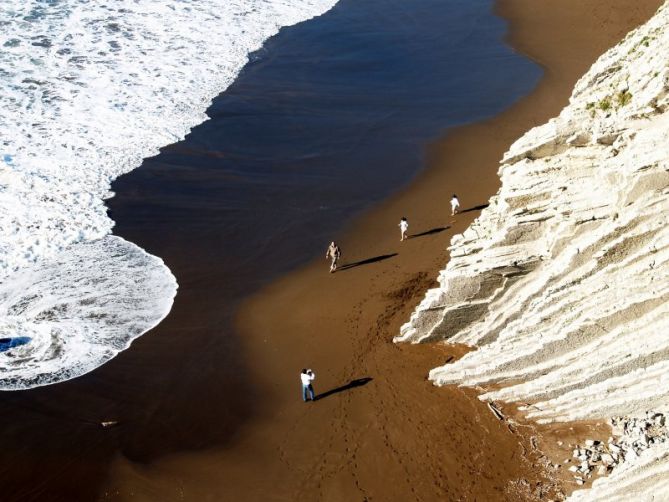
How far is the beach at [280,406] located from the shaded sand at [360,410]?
1.5 inches

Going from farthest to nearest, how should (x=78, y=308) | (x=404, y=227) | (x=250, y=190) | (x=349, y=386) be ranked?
(x=250, y=190)
(x=404, y=227)
(x=78, y=308)
(x=349, y=386)

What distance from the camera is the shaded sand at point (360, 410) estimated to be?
1645 cm

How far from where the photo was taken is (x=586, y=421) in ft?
53.6

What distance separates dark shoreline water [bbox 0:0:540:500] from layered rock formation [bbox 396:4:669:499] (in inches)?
265

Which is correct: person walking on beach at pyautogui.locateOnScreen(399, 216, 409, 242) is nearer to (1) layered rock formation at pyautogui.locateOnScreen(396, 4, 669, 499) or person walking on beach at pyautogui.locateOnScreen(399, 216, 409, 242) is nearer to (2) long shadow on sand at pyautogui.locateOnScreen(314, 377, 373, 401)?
(1) layered rock formation at pyautogui.locateOnScreen(396, 4, 669, 499)

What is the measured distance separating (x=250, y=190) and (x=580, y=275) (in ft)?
51.8

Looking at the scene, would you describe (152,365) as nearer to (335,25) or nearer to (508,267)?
(508,267)

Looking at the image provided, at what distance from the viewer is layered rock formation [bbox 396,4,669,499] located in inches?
614

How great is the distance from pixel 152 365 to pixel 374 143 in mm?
16576

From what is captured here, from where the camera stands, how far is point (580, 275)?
16.7m

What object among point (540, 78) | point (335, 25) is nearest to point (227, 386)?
point (540, 78)

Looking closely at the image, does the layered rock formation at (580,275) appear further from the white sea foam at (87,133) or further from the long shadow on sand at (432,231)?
the white sea foam at (87,133)

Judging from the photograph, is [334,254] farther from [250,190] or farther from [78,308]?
[78,308]

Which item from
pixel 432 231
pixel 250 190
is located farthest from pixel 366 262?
pixel 250 190
